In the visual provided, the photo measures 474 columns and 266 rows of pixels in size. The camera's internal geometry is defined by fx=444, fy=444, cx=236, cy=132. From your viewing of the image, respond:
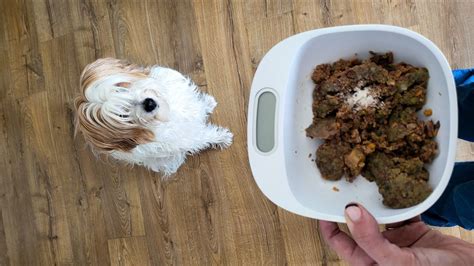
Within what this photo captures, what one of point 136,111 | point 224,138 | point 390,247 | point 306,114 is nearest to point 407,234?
point 390,247

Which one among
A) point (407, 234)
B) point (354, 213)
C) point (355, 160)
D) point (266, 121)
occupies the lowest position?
point (407, 234)

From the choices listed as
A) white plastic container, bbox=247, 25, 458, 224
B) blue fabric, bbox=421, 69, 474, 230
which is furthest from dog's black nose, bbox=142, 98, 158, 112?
blue fabric, bbox=421, 69, 474, 230

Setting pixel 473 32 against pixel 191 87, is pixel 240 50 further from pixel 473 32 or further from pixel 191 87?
pixel 473 32

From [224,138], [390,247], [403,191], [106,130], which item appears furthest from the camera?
[224,138]

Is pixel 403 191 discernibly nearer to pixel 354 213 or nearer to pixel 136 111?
pixel 354 213

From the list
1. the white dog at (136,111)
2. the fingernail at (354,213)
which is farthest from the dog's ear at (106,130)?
the fingernail at (354,213)

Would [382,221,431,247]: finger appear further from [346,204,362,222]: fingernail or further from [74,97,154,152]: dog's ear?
[74,97,154,152]: dog's ear

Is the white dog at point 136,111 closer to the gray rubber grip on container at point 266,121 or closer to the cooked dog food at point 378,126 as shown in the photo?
the gray rubber grip on container at point 266,121

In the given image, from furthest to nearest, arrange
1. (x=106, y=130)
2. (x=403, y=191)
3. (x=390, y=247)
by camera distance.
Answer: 1. (x=106, y=130)
2. (x=403, y=191)
3. (x=390, y=247)
